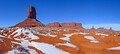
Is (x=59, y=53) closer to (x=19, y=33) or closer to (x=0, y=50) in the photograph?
(x=0, y=50)

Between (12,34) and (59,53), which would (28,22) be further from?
(59,53)

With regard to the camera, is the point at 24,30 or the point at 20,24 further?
the point at 20,24

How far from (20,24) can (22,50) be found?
148 m

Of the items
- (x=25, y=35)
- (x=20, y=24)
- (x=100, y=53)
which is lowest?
A: (x=100, y=53)

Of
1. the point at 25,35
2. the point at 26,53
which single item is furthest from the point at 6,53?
the point at 25,35

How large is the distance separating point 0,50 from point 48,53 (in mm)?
9136

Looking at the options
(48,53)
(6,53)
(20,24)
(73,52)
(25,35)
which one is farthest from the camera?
(20,24)

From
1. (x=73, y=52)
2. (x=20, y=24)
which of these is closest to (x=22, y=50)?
(x=73, y=52)

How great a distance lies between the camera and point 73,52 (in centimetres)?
3794

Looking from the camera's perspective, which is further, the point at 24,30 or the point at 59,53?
the point at 24,30

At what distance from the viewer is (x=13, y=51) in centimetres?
2997

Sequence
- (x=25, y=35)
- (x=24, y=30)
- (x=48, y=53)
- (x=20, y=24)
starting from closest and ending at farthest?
(x=48, y=53)
(x=25, y=35)
(x=24, y=30)
(x=20, y=24)

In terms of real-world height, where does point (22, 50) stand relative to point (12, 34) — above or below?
below

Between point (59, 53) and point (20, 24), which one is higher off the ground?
point (20, 24)
